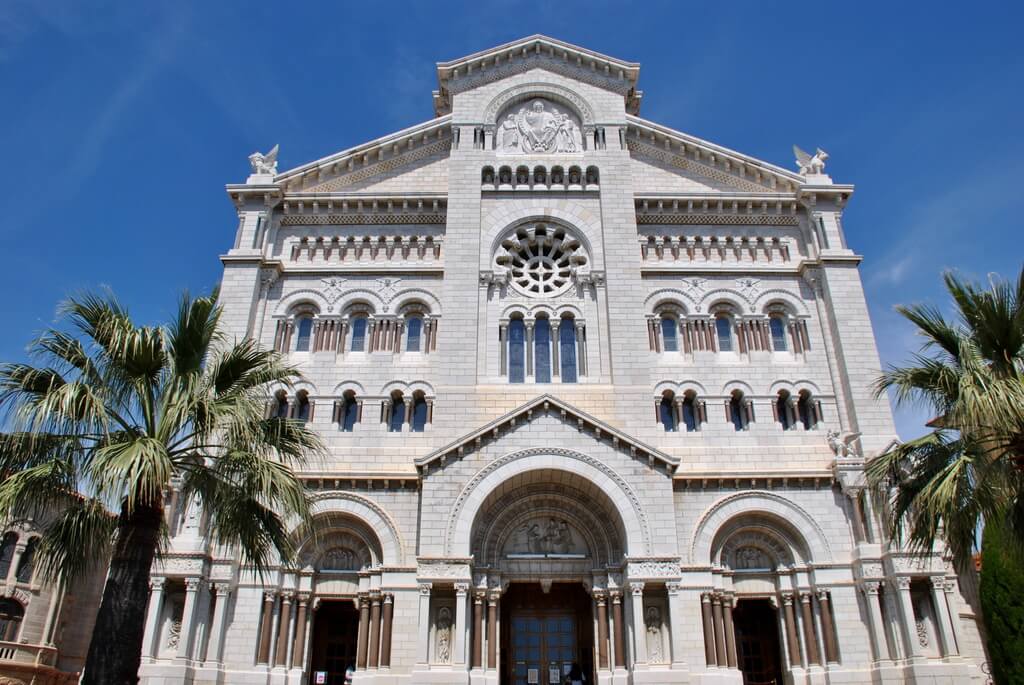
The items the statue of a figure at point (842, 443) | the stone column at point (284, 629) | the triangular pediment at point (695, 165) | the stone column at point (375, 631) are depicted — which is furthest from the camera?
the triangular pediment at point (695, 165)

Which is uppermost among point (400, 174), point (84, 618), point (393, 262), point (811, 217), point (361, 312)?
point (400, 174)

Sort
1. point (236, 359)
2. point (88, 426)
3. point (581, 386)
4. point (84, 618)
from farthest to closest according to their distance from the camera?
point (84, 618) → point (581, 386) → point (236, 359) → point (88, 426)

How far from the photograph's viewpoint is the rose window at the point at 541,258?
91.7 feet

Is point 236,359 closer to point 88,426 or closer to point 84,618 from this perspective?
point 88,426

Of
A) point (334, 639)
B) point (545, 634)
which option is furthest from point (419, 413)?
point (545, 634)

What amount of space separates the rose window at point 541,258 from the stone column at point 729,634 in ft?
39.7

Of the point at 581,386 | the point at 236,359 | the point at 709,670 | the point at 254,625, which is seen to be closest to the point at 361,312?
the point at 581,386

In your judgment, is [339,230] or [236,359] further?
[339,230]

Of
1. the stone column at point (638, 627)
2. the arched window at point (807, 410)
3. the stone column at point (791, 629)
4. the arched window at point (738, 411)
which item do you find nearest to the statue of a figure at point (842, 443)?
the arched window at point (807, 410)

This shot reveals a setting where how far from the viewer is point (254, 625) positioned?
21969 mm

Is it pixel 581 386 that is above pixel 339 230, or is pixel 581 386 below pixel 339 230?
below

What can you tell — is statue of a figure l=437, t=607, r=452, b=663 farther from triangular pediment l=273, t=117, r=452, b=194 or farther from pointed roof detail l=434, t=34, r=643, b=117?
pointed roof detail l=434, t=34, r=643, b=117

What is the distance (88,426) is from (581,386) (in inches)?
624

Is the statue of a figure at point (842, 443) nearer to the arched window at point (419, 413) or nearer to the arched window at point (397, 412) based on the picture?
the arched window at point (419, 413)
